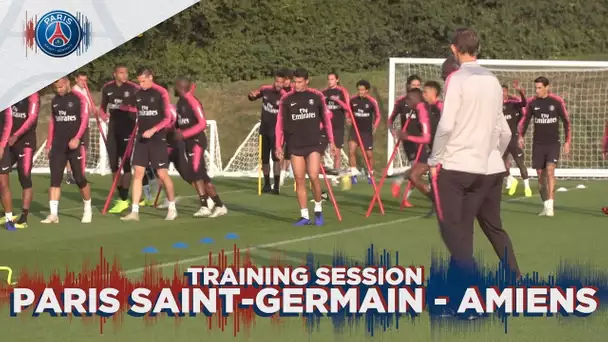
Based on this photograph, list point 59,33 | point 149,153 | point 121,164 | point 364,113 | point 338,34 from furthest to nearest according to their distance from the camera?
point 338,34, point 364,113, point 121,164, point 149,153, point 59,33

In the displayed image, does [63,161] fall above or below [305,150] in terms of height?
below

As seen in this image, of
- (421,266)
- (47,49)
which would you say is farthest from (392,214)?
(47,49)

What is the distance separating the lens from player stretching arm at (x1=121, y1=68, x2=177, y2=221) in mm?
16359

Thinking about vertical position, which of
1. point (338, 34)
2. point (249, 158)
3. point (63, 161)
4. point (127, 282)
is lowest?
point (249, 158)

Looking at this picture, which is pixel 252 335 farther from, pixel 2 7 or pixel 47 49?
pixel 2 7

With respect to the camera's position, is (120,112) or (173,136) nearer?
(173,136)

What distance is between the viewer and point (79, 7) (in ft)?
17.0

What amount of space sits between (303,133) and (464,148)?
710cm

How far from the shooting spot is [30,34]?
5336 millimetres

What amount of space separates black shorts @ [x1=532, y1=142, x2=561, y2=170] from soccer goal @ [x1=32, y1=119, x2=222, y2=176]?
10.3 m

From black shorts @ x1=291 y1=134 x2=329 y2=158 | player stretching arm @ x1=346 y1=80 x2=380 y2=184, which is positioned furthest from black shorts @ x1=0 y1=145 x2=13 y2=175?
player stretching arm @ x1=346 y1=80 x2=380 y2=184

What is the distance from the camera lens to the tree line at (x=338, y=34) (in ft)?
104

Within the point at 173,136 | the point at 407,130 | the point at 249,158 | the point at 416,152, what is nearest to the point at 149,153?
the point at 173,136

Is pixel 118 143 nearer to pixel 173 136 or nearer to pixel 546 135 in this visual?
pixel 173 136
